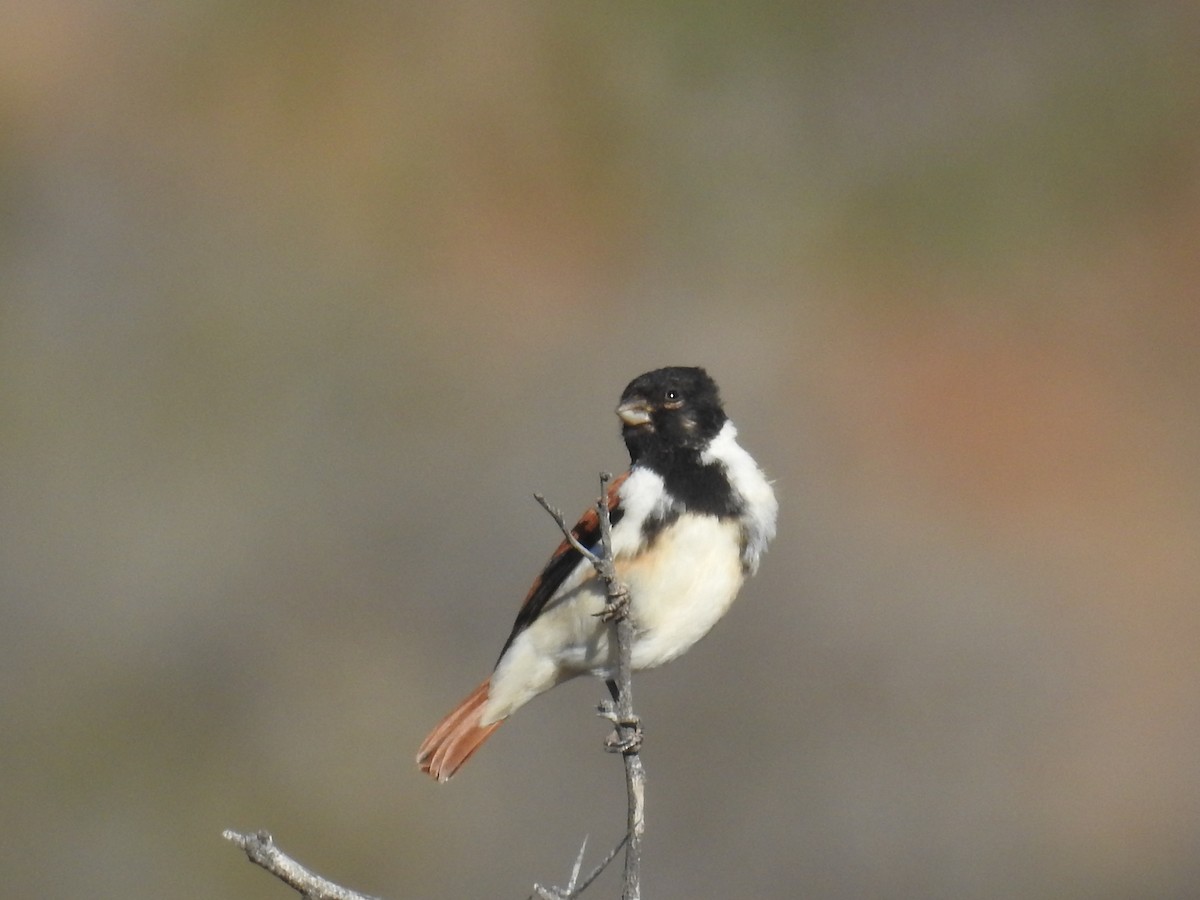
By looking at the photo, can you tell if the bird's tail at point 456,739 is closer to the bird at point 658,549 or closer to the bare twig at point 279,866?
the bird at point 658,549

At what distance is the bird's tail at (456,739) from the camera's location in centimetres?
552

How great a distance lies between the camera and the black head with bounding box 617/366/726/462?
200 inches

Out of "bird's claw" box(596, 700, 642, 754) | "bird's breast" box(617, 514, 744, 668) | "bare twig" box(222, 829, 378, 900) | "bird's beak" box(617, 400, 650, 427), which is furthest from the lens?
"bird's beak" box(617, 400, 650, 427)

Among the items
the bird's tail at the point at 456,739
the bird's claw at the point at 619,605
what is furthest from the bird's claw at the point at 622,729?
the bird's tail at the point at 456,739

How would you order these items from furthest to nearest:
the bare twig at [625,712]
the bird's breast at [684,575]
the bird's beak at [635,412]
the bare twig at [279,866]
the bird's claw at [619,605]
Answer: the bird's beak at [635,412] → the bird's breast at [684,575] → the bird's claw at [619,605] → the bare twig at [625,712] → the bare twig at [279,866]

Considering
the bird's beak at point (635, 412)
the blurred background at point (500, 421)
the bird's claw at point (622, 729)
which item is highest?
the blurred background at point (500, 421)

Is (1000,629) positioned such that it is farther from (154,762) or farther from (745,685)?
(154,762)

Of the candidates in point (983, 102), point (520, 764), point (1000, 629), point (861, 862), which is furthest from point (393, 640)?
point (983, 102)

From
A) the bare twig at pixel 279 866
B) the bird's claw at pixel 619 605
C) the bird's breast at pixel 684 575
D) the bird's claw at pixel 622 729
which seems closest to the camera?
the bare twig at pixel 279 866

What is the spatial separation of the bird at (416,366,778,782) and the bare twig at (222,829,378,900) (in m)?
1.53

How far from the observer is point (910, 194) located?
17.0 meters

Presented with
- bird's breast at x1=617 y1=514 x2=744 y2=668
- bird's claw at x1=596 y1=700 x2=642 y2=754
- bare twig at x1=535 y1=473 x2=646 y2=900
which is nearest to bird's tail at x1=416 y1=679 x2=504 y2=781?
bird's breast at x1=617 y1=514 x2=744 y2=668

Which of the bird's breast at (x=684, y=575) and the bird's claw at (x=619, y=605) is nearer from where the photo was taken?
the bird's claw at (x=619, y=605)

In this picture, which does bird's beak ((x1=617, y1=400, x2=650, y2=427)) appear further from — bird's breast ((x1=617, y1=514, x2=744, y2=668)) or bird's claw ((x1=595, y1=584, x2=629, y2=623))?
bird's claw ((x1=595, y1=584, x2=629, y2=623))
